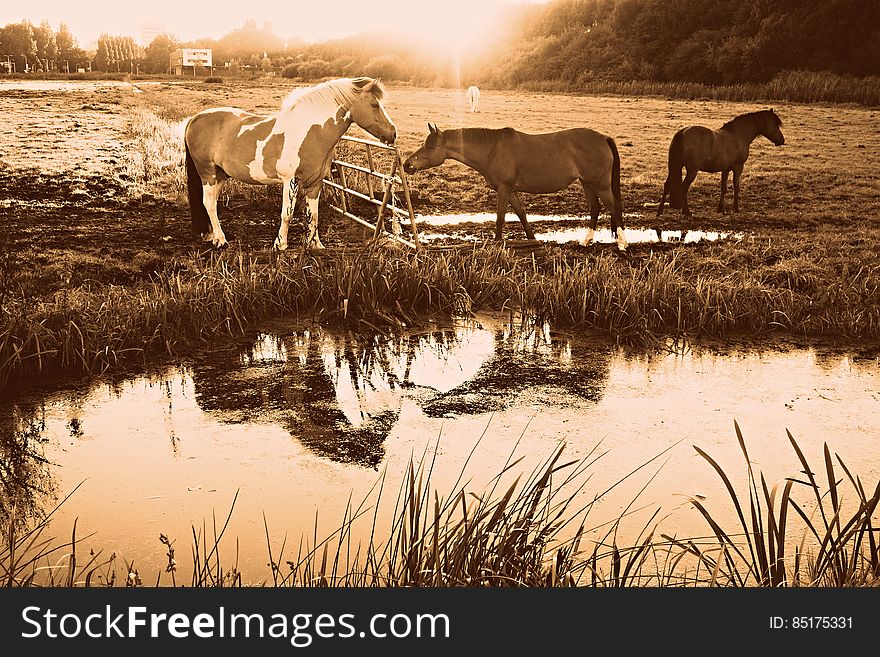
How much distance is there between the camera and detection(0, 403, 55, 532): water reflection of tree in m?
2.57

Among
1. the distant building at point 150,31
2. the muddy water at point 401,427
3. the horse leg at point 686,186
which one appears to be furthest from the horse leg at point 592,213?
the distant building at point 150,31

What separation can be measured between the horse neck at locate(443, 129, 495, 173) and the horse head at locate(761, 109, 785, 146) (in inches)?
85.5

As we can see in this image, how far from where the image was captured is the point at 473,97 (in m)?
A: 6.51

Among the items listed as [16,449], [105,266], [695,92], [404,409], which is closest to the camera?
[16,449]

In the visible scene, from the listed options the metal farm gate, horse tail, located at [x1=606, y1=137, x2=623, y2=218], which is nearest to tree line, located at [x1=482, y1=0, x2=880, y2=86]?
horse tail, located at [x1=606, y1=137, x2=623, y2=218]

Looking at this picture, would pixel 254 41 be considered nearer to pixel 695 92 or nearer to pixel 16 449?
pixel 695 92

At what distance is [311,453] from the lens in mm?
3113

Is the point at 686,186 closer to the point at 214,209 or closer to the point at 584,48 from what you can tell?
the point at 584,48

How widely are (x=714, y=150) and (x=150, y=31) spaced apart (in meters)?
4.13

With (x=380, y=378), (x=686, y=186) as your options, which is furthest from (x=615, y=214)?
(x=380, y=378)

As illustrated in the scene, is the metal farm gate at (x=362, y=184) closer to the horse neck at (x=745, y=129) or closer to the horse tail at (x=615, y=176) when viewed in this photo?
the horse tail at (x=615, y=176)

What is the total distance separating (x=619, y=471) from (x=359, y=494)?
2.86 feet

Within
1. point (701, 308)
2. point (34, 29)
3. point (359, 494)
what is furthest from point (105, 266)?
point (701, 308)

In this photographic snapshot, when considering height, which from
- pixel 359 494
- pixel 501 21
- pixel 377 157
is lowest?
pixel 359 494
